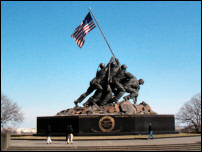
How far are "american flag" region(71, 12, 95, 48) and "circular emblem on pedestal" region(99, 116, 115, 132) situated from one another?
708 cm

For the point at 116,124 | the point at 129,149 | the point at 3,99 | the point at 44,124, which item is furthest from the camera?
the point at 3,99

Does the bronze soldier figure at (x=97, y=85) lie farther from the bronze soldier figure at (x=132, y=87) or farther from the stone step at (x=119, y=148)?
the stone step at (x=119, y=148)

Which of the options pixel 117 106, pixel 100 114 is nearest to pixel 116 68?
pixel 117 106

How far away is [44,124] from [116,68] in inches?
321

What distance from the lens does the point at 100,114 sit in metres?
23.7

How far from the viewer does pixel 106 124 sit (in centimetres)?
2317

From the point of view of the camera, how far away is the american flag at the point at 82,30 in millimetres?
26250

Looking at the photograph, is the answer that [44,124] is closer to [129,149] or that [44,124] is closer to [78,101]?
[78,101]

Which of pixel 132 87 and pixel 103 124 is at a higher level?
pixel 132 87

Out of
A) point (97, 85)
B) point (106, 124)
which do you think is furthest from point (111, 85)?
point (106, 124)

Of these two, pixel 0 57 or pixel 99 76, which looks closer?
pixel 0 57

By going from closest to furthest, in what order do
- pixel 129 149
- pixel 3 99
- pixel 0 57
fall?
pixel 129 149 < pixel 0 57 < pixel 3 99

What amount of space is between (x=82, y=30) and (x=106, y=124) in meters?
8.45

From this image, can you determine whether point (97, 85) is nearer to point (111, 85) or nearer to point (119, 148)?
point (111, 85)
